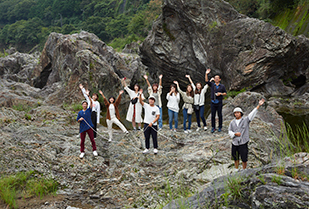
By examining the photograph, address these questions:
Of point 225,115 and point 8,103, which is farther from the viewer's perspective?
point 8,103

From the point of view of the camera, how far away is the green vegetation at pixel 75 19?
219 ft

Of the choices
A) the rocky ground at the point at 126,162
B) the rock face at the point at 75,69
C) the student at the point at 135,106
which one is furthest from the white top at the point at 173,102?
the rock face at the point at 75,69

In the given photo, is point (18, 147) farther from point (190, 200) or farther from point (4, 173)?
point (190, 200)

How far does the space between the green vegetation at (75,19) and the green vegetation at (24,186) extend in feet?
196

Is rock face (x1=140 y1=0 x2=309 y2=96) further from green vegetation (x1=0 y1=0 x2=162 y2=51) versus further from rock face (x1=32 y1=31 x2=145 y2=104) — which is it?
green vegetation (x1=0 y1=0 x2=162 y2=51)

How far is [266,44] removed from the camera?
1970 centimetres

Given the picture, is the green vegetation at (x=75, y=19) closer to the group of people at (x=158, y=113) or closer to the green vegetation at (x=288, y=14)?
the green vegetation at (x=288, y=14)

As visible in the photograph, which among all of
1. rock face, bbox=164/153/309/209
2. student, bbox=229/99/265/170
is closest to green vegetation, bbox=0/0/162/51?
student, bbox=229/99/265/170

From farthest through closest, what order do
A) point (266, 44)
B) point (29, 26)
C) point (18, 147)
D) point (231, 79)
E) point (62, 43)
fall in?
point (29, 26)
point (62, 43)
point (231, 79)
point (266, 44)
point (18, 147)

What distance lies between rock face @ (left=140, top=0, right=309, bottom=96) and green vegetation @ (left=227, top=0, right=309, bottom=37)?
5966mm

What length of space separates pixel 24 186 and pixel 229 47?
67.8ft

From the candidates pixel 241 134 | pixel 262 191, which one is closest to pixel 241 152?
pixel 241 134

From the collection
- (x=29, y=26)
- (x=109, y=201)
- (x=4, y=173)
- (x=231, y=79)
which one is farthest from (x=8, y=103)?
(x=29, y=26)

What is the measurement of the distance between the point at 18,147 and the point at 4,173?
1315mm
